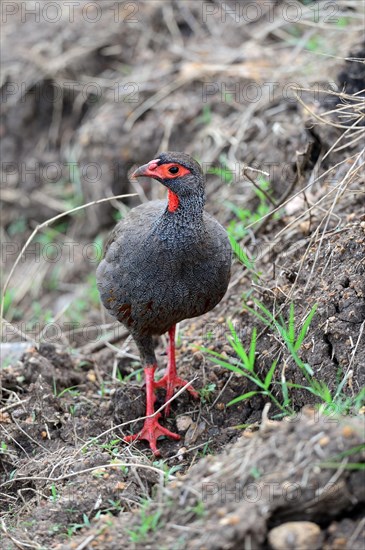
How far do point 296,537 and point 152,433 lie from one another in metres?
1.70

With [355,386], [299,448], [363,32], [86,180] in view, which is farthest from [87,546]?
[86,180]

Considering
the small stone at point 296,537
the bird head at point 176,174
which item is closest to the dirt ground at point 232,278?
Result: the small stone at point 296,537

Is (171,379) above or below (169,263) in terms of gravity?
below

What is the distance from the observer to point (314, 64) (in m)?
6.55

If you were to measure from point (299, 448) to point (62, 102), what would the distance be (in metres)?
6.10

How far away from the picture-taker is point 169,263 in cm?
412

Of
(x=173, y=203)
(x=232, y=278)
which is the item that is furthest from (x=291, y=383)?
(x=232, y=278)

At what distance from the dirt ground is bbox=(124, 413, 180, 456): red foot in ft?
0.15

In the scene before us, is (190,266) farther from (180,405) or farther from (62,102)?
(62,102)

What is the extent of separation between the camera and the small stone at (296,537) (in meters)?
2.68

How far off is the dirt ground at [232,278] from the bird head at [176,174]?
457 millimetres

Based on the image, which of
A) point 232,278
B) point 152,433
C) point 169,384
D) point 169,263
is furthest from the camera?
point 232,278

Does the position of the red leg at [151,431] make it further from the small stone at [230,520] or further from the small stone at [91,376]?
the small stone at [230,520]

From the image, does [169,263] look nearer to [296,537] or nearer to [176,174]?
[176,174]
